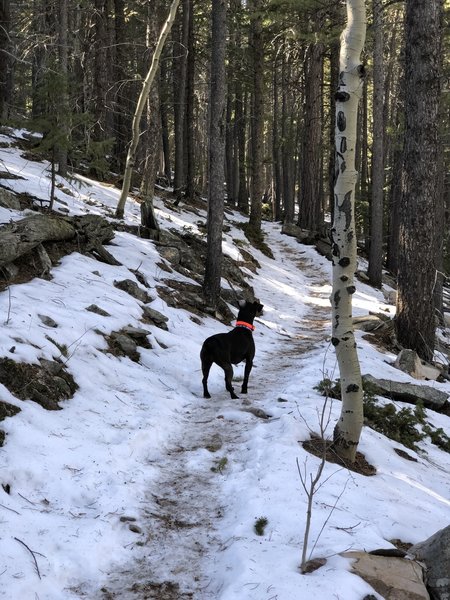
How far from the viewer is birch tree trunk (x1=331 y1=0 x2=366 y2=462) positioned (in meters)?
4.41

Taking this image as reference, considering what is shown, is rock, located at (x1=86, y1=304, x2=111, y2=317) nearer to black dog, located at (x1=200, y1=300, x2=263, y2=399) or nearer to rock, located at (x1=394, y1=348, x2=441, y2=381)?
black dog, located at (x1=200, y1=300, x2=263, y2=399)

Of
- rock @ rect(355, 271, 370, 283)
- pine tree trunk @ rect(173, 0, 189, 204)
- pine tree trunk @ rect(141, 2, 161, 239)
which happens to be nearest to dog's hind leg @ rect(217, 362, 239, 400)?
pine tree trunk @ rect(141, 2, 161, 239)

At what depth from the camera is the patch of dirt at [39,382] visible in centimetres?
498

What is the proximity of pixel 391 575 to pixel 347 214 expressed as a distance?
2.93m

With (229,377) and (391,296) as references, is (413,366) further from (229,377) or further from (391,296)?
(391,296)

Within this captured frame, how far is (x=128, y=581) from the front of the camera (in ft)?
10.9

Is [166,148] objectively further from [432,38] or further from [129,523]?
[129,523]

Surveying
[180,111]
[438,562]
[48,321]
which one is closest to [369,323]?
[48,321]

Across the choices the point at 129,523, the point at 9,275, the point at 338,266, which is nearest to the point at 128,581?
the point at 129,523

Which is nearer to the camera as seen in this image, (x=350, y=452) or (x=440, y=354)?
(x=350, y=452)

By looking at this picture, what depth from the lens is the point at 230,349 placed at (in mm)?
7211

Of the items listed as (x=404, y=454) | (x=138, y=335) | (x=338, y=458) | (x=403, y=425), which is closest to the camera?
(x=338, y=458)

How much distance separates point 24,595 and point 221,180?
30.4 ft

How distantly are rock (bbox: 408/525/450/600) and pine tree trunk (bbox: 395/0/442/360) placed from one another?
7.25 m
